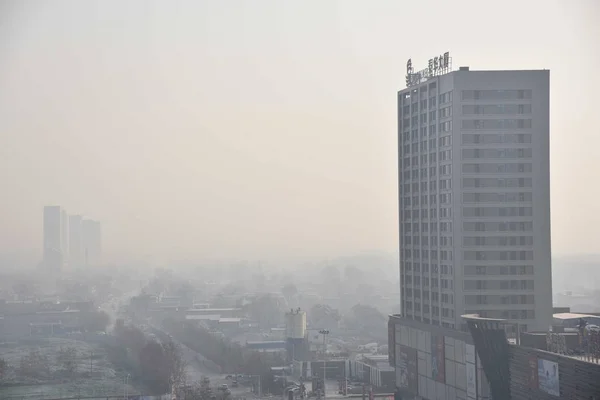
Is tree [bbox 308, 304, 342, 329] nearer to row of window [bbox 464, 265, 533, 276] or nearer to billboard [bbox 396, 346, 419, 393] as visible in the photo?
billboard [bbox 396, 346, 419, 393]

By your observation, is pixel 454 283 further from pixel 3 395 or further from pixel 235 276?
pixel 235 276

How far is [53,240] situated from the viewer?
104 meters

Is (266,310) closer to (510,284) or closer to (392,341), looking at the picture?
(392,341)

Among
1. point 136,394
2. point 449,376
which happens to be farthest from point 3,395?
point 449,376

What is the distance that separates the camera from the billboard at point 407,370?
21562 millimetres

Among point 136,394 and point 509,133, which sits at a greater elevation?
point 509,133

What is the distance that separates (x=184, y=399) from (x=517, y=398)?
13.3 m

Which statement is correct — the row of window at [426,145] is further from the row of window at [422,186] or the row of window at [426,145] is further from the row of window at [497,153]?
the row of window at [422,186]

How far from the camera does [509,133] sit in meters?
19.8

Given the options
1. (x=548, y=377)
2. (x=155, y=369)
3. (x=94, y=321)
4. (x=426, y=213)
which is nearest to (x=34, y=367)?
(x=155, y=369)

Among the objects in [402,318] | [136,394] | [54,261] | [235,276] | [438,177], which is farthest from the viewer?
[235,276]

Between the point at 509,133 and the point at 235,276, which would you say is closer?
the point at 509,133

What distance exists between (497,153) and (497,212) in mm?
1245

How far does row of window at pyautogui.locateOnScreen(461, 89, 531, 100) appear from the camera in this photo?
19734 mm
